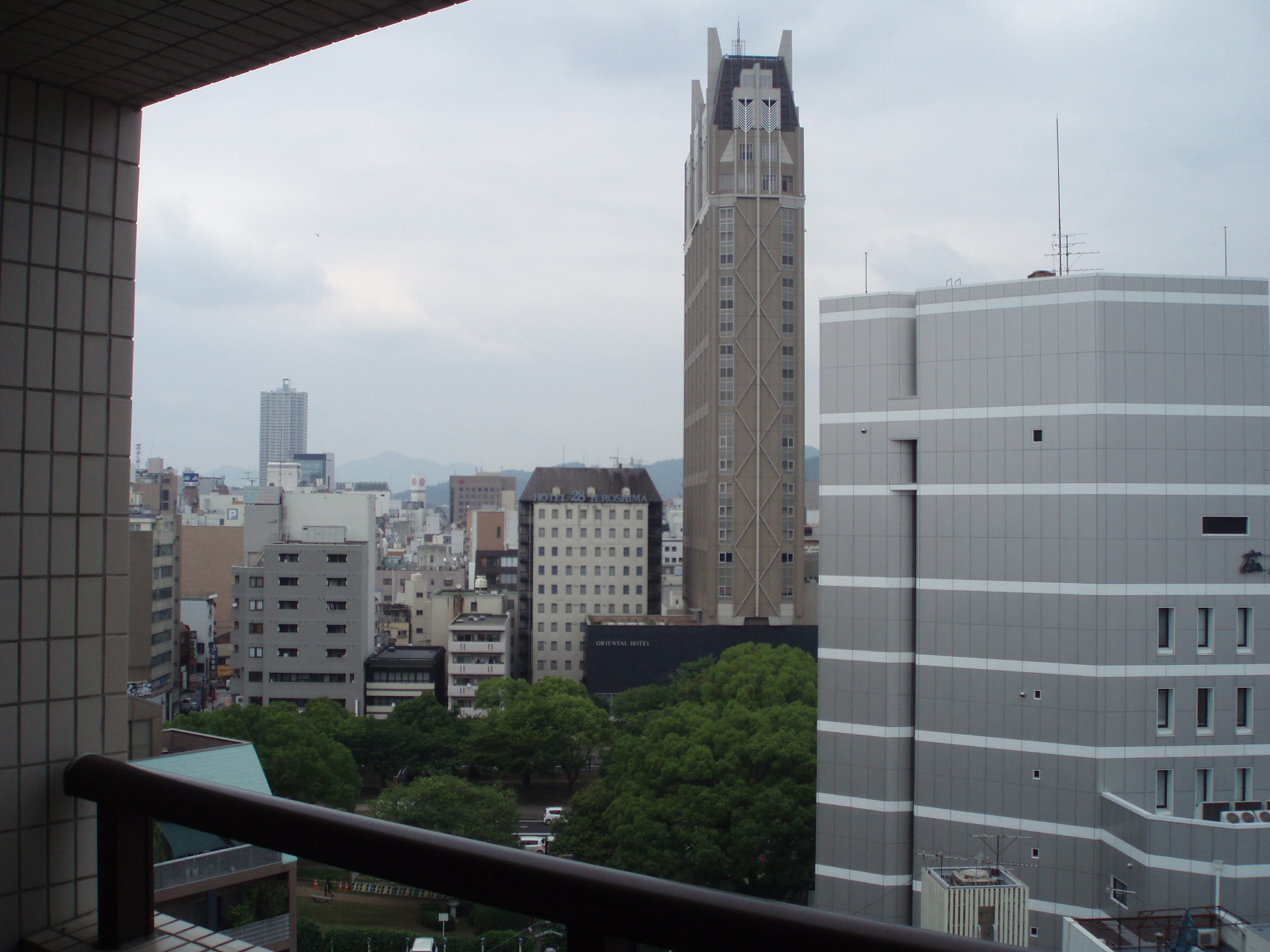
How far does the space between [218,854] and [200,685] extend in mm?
35962

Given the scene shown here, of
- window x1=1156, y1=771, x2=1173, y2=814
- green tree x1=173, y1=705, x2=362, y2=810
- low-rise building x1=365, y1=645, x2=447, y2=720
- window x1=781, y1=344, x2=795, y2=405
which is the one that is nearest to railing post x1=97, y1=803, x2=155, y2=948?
window x1=1156, y1=771, x2=1173, y2=814

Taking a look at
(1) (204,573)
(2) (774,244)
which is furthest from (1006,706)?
(1) (204,573)

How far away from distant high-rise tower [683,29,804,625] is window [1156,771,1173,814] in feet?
75.4

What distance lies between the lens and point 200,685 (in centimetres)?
3531

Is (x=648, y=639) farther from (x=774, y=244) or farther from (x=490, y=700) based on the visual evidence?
(x=774, y=244)

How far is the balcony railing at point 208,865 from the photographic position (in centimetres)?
214

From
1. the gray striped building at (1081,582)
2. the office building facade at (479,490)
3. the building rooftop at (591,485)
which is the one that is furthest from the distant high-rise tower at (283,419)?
the gray striped building at (1081,582)

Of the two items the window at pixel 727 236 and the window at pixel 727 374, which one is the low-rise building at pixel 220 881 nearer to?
the window at pixel 727 374

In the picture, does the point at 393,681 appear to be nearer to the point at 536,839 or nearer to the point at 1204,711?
the point at 536,839

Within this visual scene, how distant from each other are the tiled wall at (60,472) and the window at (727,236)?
32.0 meters

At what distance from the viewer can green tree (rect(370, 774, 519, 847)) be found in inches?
582

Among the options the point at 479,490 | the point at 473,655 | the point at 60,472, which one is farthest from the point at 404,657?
the point at 479,490

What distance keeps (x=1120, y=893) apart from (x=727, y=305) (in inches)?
1011

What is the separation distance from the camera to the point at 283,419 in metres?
176
